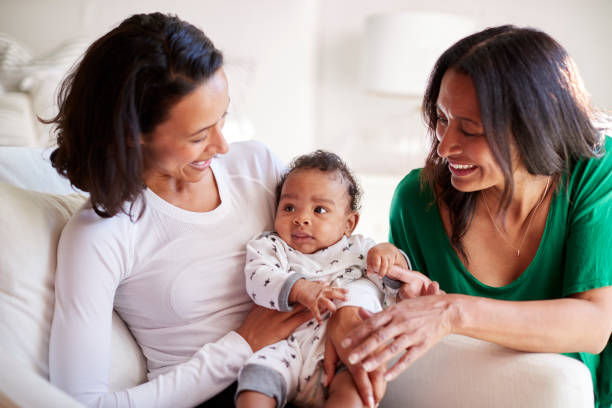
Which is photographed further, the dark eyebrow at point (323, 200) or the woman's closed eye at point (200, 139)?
the dark eyebrow at point (323, 200)

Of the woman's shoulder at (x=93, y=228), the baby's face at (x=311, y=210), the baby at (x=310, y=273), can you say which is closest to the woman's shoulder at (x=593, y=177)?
the baby at (x=310, y=273)

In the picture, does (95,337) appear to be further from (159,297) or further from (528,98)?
(528,98)

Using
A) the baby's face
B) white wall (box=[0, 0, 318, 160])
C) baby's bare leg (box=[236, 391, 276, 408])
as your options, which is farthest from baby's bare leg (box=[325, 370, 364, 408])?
white wall (box=[0, 0, 318, 160])

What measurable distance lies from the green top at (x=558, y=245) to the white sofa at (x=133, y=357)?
24cm

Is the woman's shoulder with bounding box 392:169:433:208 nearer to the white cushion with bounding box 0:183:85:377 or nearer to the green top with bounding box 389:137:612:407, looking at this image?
the green top with bounding box 389:137:612:407

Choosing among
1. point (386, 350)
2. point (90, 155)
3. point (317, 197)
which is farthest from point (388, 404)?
point (90, 155)

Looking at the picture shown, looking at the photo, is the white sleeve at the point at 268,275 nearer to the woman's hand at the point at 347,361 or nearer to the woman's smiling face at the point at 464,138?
the woman's hand at the point at 347,361

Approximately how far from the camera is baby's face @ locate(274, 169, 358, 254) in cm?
134

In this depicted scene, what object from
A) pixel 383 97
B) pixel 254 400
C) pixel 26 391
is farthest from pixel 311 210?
pixel 383 97

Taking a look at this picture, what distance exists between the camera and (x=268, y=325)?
4.03 feet

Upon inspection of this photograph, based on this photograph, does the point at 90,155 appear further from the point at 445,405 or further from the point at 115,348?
the point at 445,405

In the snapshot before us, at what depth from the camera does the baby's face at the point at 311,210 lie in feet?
4.40

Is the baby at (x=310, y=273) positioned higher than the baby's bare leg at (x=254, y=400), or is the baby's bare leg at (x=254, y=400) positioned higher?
the baby at (x=310, y=273)

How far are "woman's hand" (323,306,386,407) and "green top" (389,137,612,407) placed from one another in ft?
1.27
